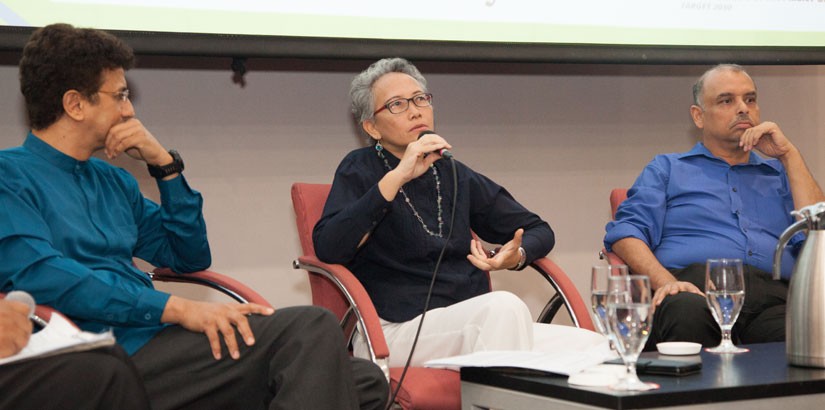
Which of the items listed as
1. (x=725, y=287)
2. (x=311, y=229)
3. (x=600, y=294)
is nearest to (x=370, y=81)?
(x=311, y=229)

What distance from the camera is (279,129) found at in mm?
3268

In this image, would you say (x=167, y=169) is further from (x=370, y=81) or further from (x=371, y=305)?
(x=370, y=81)

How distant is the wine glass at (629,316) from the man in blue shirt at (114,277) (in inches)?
23.7

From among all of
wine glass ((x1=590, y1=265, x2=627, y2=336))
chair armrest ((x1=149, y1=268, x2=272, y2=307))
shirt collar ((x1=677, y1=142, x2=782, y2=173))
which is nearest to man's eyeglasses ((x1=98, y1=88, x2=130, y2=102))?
chair armrest ((x1=149, y1=268, x2=272, y2=307))

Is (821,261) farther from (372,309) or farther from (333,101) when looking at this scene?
(333,101)

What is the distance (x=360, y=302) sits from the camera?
7.46 feet

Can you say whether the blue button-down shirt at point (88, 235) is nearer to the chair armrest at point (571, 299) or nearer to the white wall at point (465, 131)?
the white wall at point (465, 131)

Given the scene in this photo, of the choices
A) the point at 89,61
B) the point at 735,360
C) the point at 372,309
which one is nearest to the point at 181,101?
the point at 89,61

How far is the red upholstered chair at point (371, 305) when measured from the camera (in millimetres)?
2172

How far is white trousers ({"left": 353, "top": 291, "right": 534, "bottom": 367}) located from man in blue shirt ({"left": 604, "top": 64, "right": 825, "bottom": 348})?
2.22 feet

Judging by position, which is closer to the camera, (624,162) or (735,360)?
(735,360)

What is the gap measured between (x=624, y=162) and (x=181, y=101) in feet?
5.64

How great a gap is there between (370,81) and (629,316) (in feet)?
4.89

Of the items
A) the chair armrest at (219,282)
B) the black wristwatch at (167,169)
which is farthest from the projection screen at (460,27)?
the chair armrest at (219,282)
